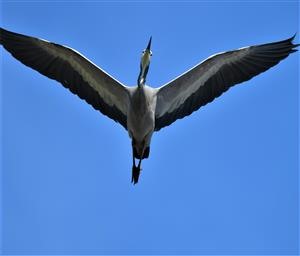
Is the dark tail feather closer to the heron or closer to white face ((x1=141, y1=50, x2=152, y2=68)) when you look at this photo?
the heron

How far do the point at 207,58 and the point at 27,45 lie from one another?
3.93 m

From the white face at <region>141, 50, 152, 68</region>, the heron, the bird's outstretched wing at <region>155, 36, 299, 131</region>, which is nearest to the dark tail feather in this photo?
the heron

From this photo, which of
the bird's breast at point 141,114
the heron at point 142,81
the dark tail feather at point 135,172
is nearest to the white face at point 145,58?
the heron at point 142,81

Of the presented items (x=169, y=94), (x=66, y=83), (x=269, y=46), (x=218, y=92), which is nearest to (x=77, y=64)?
(x=66, y=83)

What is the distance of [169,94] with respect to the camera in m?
15.6

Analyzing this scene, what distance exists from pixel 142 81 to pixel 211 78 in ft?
4.92

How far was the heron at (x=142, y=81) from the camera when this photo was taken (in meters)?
15.2

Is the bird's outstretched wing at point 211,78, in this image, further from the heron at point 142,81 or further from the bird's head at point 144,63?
the bird's head at point 144,63

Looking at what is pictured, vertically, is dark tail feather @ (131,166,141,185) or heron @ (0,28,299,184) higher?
heron @ (0,28,299,184)

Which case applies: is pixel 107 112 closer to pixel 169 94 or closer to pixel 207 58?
pixel 169 94

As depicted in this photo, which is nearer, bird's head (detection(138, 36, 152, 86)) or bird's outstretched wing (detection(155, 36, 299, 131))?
bird's outstretched wing (detection(155, 36, 299, 131))

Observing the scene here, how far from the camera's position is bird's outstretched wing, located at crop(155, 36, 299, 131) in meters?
15.1

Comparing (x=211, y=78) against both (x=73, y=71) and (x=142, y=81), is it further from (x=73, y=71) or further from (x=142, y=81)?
(x=73, y=71)

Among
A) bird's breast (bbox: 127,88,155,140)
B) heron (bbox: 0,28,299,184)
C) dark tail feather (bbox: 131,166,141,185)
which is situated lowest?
dark tail feather (bbox: 131,166,141,185)
